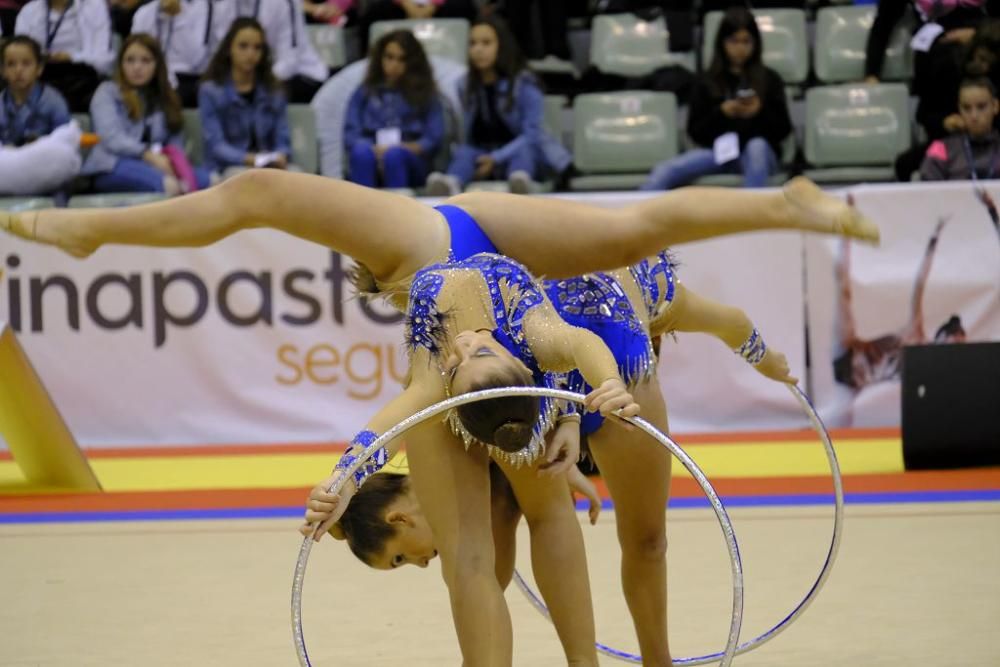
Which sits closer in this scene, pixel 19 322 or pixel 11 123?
pixel 19 322

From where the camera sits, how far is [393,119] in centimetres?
820

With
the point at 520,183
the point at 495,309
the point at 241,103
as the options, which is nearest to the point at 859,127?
the point at 520,183

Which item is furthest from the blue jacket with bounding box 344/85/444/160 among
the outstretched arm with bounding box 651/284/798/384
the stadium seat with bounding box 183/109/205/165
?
the outstretched arm with bounding box 651/284/798/384

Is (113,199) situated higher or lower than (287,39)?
lower

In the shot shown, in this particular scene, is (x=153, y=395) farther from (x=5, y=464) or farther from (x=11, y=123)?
(x=11, y=123)

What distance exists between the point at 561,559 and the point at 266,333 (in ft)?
14.6

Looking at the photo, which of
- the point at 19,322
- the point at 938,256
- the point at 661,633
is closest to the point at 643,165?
the point at 938,256

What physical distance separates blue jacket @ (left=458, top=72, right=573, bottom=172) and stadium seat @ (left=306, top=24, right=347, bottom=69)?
119 cm

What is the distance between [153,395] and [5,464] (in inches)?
32.3

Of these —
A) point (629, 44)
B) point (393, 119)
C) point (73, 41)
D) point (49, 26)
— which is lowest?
Result: point (393, 119)

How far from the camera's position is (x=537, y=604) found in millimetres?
3816

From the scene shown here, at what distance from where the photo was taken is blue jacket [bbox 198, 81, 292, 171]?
8.21m

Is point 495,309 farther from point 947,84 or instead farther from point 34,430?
point 947,84

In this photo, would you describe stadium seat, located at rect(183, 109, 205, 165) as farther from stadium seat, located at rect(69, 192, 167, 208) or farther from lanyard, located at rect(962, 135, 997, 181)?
lanyard, located at rect(962, 135, 997, 181)
